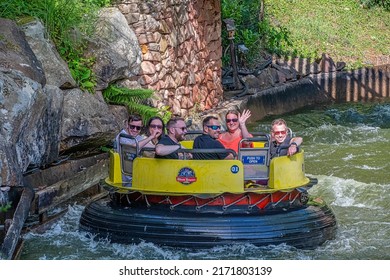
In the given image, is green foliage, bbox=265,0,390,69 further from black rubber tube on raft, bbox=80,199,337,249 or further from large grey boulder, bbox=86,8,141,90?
black rubber tube on raft, bbox=80,199,337,249

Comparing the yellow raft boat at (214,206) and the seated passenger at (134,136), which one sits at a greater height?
the seated passenger at (134,136)

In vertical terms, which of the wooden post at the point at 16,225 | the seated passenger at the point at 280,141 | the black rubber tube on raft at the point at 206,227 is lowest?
the black rubber tube on raft at the point at 206,227

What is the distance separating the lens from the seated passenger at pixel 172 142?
9.30m

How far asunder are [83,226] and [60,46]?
13.2 feet

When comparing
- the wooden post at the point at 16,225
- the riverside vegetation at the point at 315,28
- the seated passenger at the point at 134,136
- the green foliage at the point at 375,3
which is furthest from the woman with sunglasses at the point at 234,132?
the green foliage at the point at 375,3

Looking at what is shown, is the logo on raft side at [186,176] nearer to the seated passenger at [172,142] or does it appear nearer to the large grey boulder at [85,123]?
the seated passenger at [172,142]

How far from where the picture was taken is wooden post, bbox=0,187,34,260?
8312mm

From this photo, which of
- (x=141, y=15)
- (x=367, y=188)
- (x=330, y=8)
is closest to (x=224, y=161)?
(x=367, y=188)

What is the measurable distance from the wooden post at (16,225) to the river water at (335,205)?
371 millimetres

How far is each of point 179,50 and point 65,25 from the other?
292 centimetres

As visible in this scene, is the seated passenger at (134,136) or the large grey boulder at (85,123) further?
the large grey boulder at (85,123)

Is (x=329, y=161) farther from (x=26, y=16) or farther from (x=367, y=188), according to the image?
(x=26, y=16)

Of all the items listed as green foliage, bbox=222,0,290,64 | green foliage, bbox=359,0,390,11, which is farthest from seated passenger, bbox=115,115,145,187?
green foliage, bbox=359,0,390,11

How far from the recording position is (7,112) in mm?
9969
